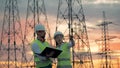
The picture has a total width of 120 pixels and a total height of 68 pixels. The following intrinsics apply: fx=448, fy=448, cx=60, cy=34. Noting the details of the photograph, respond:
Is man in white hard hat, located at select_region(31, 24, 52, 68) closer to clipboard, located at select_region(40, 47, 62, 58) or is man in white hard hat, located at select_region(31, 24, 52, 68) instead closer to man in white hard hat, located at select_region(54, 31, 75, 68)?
clipboard, located at select_region(40, 47, 62, 58)

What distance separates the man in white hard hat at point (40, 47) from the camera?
47.2 ft

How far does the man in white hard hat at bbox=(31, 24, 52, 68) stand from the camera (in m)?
14.4

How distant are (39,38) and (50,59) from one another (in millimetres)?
776

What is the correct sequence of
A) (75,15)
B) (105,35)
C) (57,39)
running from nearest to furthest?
(57,39), (75,15), (105,35)

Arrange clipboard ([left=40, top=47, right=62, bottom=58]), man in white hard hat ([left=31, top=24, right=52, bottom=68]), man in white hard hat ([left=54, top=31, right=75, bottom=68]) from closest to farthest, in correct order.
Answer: clipboard ([left=40, top=47, right=62, bottom=58]) → man in white hard hat ([left=31, top=24, right=52, bottom=68]) → man in white hard hat ([left=54, top=31, right=75, bottom=68])

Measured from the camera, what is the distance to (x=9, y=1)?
50.3 metres

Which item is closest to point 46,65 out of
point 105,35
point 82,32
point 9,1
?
point 82,32

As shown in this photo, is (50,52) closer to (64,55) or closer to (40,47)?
(40,47)

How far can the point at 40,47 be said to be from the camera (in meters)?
14.4

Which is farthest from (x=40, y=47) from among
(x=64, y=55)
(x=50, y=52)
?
(x=64, y=55)

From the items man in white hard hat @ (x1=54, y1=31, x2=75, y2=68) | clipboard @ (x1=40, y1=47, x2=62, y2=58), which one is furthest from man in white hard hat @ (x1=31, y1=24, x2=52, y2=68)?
man in white hard hat @ (x1=54, y1=31, x2=75, y2=68)

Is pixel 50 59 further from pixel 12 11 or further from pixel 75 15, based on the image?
pixel 12 11

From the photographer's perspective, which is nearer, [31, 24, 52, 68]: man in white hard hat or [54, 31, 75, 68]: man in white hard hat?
[31, 24, 52, 68]: man in white hard hat

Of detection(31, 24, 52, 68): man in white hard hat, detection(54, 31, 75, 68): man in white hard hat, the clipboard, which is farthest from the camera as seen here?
detection(54, 31, 75, 68): man in white hard hat
